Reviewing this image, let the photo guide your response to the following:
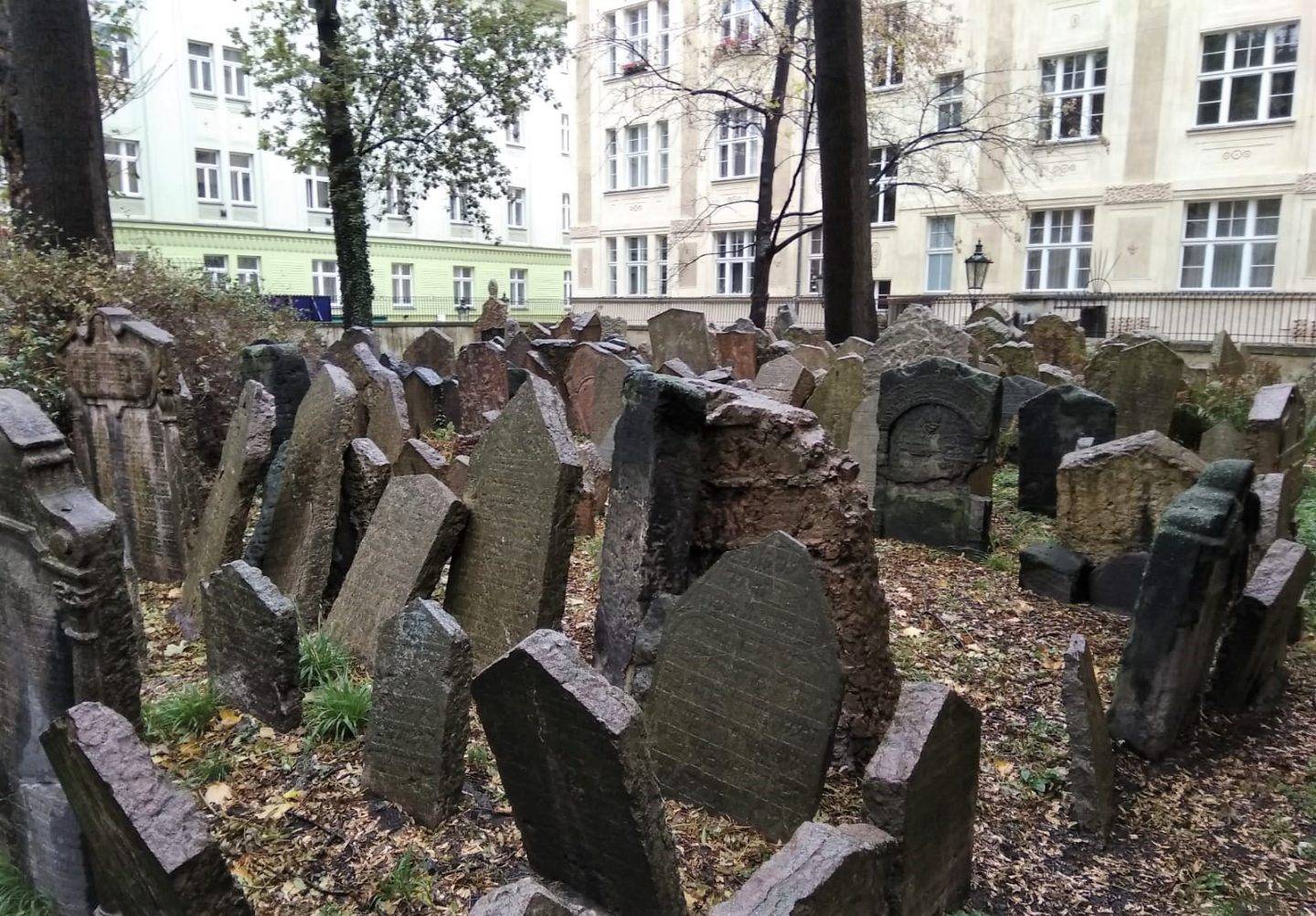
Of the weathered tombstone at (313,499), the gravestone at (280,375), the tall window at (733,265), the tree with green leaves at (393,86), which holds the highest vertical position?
the tree with green leaves at (393,86)

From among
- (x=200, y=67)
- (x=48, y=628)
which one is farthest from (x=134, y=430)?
(x=200, y=67)

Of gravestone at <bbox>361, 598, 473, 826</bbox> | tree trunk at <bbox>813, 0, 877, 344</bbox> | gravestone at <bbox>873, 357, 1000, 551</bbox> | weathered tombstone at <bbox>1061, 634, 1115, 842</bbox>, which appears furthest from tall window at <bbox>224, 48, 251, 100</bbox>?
weathered tombstone at <bbox>1061, 634, 1115, 842</bbox>

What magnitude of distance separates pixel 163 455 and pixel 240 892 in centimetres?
401

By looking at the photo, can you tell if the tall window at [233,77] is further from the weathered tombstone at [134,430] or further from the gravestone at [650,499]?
the gravestone at [650,499]

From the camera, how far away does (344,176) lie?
16.5 m

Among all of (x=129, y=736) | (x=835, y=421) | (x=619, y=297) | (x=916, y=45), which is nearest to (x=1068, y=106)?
(x=916, y=45)

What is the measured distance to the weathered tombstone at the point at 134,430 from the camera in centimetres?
564

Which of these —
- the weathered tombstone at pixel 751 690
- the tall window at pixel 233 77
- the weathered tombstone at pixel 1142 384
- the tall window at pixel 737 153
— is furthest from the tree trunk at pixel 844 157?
the tall window at pixel 233 77

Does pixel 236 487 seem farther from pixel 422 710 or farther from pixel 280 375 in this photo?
pixel 422 710

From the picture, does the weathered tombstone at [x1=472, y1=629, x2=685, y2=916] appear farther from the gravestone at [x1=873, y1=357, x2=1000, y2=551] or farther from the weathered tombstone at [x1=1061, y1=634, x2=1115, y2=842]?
the gravestone at [x1=873, y1=357, x2=1000, y2=551]

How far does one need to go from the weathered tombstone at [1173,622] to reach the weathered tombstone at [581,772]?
2.35 meters

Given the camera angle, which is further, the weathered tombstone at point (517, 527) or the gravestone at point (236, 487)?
the gravestone at point (236, 487)

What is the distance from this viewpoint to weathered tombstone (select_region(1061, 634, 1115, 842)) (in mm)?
3398

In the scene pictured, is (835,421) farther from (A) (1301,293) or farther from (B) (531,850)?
(A) (1301,293)
